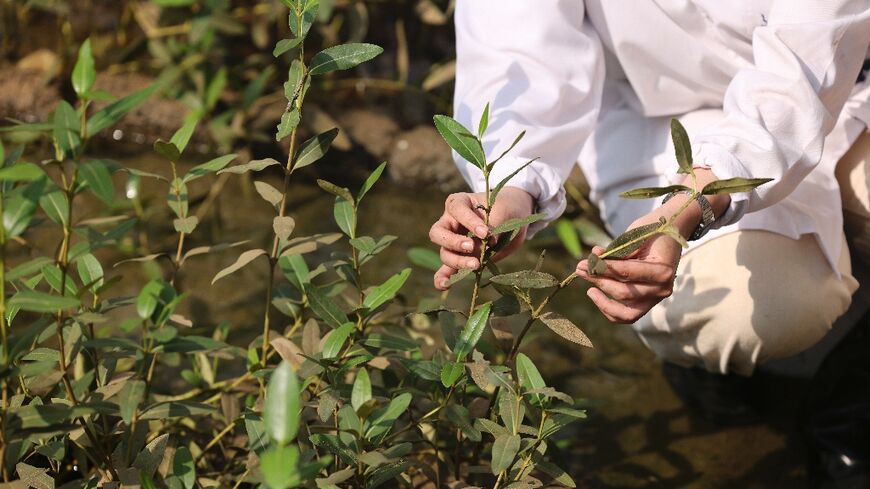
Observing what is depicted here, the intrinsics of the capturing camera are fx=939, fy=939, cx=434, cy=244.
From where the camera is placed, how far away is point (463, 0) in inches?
60.3

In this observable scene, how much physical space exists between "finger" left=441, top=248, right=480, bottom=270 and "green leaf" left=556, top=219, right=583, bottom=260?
933 mm

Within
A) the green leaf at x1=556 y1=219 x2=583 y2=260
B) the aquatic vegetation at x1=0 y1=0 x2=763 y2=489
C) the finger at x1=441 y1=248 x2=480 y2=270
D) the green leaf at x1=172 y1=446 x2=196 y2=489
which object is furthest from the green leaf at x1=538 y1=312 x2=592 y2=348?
the green leaf at x1=556 y1=219 x2=583 y2=260

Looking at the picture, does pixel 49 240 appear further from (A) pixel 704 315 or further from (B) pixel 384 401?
(A) pixel 704 315

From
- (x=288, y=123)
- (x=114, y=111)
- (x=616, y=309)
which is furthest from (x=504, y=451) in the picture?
(x=114, y=111)

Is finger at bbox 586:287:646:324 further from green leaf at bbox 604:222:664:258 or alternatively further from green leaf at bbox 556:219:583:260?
green leaf at bbox 556:219:583:260

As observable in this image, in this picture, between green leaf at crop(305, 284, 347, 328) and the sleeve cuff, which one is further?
the sleeve cuff

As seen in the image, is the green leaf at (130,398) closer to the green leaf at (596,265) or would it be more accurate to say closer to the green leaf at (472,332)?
the green leaf at (472,332)

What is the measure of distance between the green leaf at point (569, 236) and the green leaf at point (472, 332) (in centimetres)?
101

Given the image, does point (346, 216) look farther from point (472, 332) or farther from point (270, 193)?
point (472, 332)

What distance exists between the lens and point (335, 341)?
1.08 m

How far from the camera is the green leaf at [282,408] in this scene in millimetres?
679

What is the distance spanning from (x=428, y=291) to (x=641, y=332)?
54 cm

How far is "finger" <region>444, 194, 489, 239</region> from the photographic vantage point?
3.54 feet

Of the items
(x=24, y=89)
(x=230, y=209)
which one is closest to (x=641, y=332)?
(x=230, y=209)
